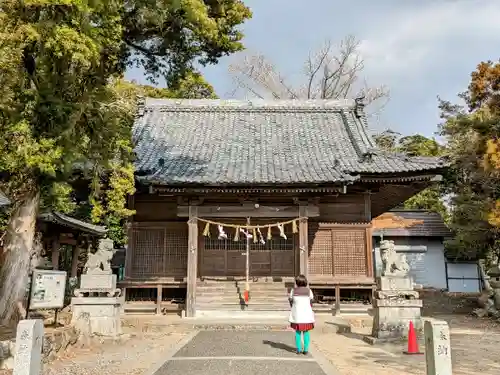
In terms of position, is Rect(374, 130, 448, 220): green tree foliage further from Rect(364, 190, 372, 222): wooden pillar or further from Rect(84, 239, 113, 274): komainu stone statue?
Rect(84, 239, 113, 274): komainu stone statue

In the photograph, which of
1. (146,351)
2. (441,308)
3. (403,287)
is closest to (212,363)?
(146,351)

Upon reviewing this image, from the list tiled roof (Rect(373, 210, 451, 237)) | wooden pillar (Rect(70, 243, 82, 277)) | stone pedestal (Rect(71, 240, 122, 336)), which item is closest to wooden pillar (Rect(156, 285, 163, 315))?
stone pedestal (Rect(71, 240, 122, 336))

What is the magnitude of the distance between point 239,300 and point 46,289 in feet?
23.8

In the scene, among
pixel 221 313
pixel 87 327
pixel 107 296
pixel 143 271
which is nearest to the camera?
pixel 87 327

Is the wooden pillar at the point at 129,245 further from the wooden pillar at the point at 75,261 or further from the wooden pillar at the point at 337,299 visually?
the wooden pillar at the point at 337,299

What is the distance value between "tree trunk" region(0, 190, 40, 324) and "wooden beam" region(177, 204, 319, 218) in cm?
645

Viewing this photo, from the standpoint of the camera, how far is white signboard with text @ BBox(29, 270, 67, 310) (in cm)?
863

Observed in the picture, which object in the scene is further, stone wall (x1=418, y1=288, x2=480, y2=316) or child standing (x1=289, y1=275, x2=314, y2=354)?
stone wall (x1=418, y1=288, x2=480, y2=316)

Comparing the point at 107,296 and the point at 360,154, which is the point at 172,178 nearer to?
the point at 107,296

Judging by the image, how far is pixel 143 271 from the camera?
15.6 metres

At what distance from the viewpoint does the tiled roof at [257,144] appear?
14883mm

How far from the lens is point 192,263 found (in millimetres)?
14430

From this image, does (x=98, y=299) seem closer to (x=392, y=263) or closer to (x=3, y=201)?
(x=3, y=201)

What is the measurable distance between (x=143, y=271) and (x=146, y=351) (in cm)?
671
